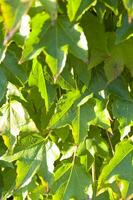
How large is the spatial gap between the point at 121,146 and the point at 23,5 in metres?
0.45

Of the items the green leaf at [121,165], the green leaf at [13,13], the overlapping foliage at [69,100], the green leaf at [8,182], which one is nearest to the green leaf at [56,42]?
the overlapping foliage at [69,100]

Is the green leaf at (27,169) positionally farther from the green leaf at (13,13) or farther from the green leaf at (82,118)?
the green leaf at (13,13)

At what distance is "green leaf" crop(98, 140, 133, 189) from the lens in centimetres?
109

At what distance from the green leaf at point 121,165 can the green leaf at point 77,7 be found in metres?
0.35

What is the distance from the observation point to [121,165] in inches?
42.9

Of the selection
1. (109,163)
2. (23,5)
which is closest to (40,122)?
(109,163)

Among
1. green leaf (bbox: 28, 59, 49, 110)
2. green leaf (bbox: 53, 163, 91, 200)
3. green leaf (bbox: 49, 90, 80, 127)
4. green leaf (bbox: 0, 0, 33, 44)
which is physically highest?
green leaf (bbox: 0, 0, 33, 44)

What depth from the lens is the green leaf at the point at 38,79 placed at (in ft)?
3.47

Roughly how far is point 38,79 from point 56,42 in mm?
146

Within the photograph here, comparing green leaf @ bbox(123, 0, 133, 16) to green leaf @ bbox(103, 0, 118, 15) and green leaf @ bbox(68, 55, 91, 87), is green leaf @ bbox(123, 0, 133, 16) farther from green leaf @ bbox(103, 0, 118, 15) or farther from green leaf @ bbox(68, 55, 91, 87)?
green leaf @ bbox(68, 55, 91, 87)

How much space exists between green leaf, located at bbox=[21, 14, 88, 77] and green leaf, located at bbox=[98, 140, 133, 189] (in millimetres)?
276

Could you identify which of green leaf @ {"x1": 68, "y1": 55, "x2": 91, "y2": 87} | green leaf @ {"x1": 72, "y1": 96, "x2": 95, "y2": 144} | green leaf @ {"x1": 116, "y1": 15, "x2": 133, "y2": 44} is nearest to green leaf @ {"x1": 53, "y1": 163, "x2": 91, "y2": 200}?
green leaf @ {"x1": 72, "y1": 96, "x2": 95, "y2": 144}

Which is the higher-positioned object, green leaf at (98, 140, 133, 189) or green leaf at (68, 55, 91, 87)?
green leaf at (68, 55, 91, 87)

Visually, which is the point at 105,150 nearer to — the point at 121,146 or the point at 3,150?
the point at 121,146
